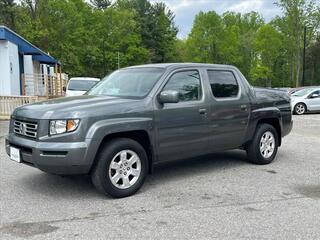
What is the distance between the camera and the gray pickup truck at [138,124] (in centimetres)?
510

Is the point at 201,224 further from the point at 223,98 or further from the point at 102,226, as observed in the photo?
the point at 223,98

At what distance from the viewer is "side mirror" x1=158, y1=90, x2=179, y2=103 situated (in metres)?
5.63

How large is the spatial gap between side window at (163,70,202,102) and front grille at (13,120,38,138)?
1.90 metres

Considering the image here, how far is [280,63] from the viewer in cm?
7081

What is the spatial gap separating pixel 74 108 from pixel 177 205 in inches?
68.7

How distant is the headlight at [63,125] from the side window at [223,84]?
2478 mm

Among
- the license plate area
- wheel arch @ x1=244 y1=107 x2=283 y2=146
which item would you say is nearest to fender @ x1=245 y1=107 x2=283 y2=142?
wheel arch @ x1=244 y1=107 x2=283 y2=146

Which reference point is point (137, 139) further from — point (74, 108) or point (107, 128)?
point (74, 108)

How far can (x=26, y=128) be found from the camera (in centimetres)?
541

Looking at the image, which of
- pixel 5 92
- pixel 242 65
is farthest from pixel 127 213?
pixel 242 65

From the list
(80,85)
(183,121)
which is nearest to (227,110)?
(183,121)

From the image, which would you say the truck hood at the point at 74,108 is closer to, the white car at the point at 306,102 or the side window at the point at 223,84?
the side window at the point at 223,84

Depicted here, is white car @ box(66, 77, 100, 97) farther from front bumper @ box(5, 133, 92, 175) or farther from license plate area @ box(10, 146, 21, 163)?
front bumper @ box(5, 133, 92, 175)

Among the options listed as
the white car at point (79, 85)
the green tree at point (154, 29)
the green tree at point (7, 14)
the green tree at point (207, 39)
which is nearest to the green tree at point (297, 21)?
the green tree at point (207, 39)
